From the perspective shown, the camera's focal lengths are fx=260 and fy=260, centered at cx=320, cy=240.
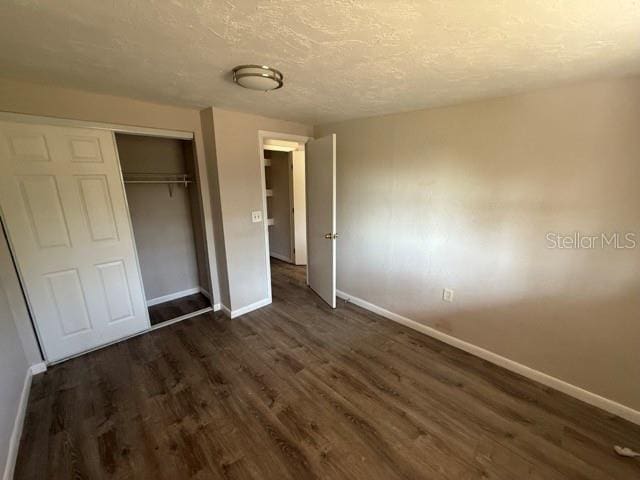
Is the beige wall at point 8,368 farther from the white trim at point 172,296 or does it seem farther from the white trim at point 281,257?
the white trim at point 281,257

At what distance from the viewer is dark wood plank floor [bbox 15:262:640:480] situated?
143 centimetres

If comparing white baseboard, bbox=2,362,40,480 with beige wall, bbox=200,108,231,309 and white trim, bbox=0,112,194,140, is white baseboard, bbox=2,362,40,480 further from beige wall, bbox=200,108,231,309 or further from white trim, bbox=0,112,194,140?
white trim, bbox=0,112,194,140

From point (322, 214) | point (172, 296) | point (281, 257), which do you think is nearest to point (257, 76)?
point (322, 214)

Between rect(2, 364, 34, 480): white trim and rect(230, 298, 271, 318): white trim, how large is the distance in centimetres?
156

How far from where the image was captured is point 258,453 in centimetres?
150

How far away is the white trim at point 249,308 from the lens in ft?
9.74

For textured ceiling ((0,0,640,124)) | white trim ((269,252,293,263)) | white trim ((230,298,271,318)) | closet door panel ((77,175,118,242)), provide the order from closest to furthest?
textured ceiling ((0,0,640,124)) → closet door panel ((77,175,118,242)) → white trim ((230,298,271,318)) → white trim ((269,252,293,263))

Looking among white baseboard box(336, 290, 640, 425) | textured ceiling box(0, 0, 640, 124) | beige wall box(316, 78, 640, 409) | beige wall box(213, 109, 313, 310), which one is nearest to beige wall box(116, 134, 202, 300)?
beige wall box(213, 109, 313, 310)

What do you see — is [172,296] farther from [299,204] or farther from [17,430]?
[299,204]

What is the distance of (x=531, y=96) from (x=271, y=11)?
1.84 m

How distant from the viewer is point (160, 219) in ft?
10.7

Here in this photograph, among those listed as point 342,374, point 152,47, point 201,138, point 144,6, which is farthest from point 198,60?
point 342,374

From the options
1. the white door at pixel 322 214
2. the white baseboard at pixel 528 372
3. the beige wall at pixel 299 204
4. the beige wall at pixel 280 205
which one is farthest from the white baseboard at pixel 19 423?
the beige wall at pixel 280 205

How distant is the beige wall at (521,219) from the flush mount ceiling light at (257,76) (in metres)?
1.40
